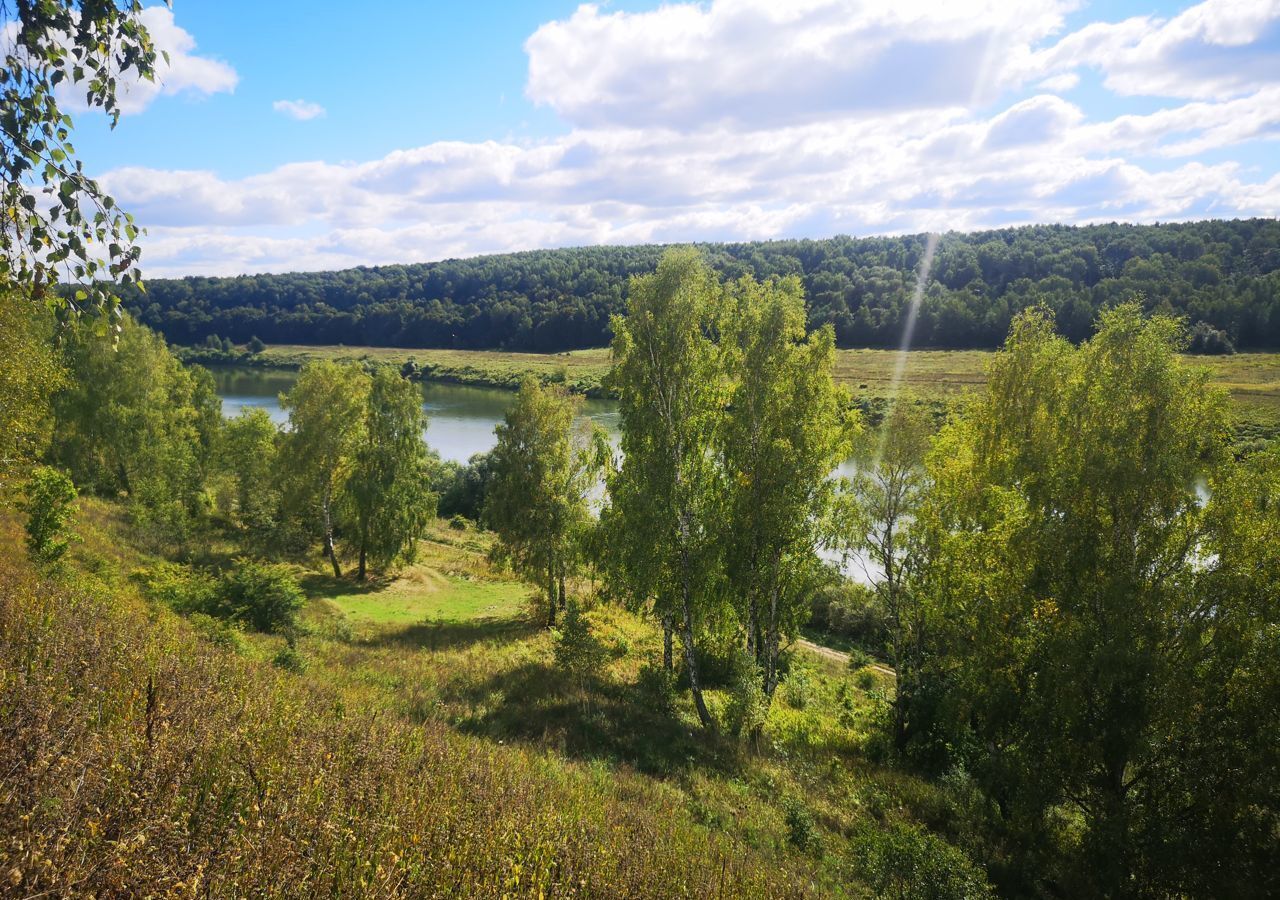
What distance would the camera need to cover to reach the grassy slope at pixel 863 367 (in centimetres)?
6600

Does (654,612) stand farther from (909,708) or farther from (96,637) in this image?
(96,637)

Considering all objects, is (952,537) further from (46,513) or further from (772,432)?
(46,513)

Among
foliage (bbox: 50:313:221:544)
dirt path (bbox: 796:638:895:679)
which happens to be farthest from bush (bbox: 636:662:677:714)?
foliage (bbox: 50:313:221:544)

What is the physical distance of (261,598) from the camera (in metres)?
18.3

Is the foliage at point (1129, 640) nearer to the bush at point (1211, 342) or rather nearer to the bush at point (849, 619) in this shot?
the bush at point (849, 619)

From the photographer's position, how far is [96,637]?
7434 millimetres

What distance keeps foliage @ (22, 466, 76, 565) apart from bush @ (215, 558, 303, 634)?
4.71 metres

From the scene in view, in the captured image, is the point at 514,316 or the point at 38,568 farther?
the point at 514,316

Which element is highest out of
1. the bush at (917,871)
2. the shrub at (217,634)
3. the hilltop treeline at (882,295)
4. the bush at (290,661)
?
the hilltop treeline at (882,295)

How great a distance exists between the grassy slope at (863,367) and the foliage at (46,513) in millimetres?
23150

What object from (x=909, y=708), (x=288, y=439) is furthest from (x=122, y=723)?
(x=288, y=439)

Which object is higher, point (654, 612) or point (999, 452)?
point (999, 452)

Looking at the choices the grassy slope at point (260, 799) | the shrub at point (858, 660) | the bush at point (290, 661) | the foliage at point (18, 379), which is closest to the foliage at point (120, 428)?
the foliage at point (18, 379)

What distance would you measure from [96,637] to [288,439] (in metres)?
26.4
